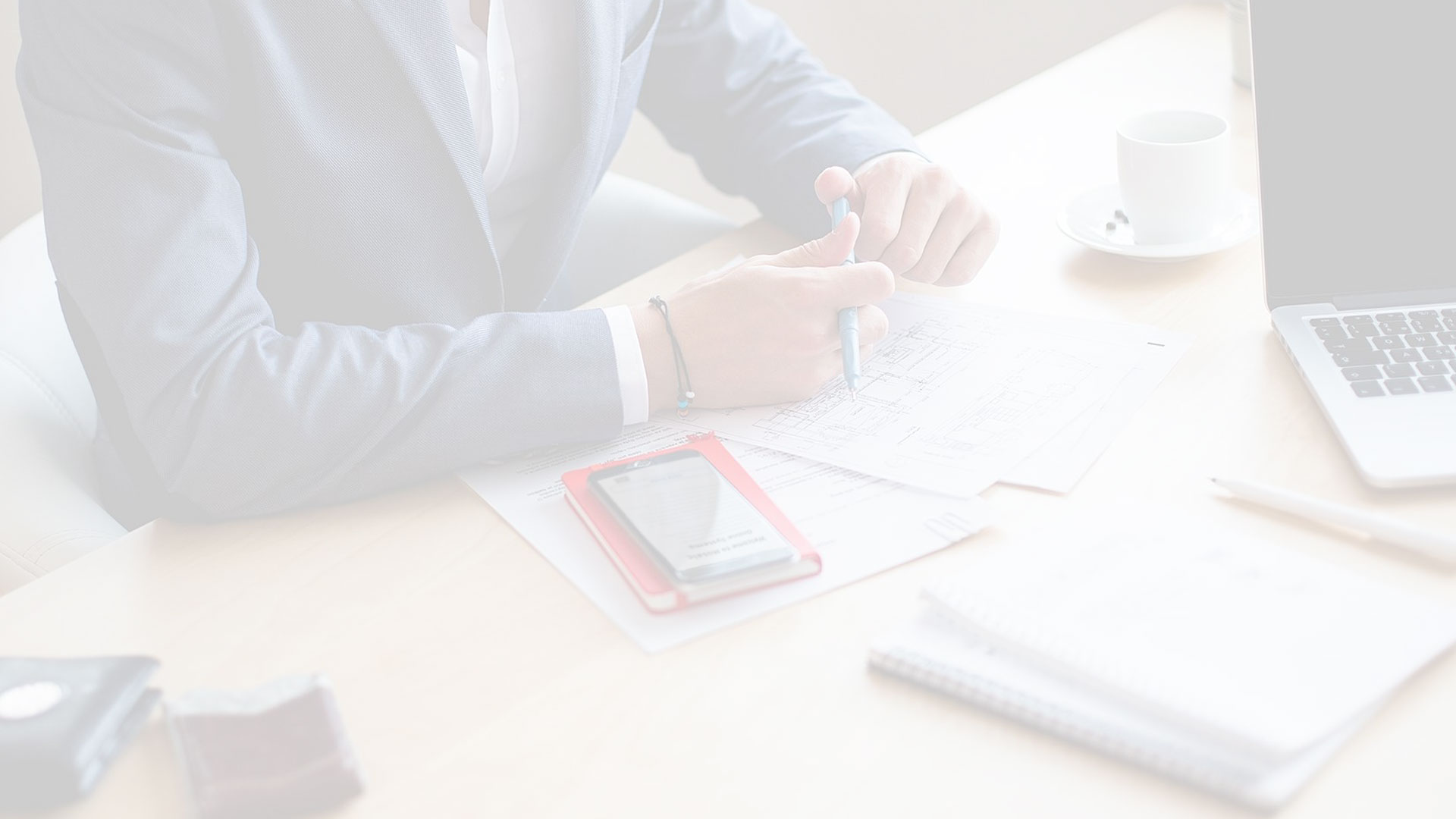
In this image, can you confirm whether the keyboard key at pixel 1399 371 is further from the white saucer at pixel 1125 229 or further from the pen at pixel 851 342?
the pen at pixel 851 342

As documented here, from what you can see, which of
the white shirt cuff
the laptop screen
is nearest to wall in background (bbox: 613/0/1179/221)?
the laptop screen

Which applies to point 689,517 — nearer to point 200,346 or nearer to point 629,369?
point 629,369

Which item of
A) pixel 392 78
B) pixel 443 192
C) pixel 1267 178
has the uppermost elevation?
pixel 392 78

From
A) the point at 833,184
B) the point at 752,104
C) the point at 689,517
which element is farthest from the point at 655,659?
the point at 752,104

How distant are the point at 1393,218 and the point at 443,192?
787 mm

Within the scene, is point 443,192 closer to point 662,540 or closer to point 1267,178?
point 662,540

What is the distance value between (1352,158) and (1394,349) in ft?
0.56

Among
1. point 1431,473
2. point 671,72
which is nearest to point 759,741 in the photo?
point 1431,473

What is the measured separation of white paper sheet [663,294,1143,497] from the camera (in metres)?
0.86

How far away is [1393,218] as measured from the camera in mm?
945

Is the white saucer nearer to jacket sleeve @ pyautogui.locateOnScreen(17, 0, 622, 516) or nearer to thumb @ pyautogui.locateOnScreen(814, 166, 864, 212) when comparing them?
thumb @ pyautogui.locateOnScreen(814, 166, 864, 212)

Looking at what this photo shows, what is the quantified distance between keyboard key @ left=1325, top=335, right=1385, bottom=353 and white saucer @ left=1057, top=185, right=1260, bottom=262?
0.21m

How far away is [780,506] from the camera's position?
2.69 feet

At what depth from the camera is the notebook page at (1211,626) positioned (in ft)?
1.90
